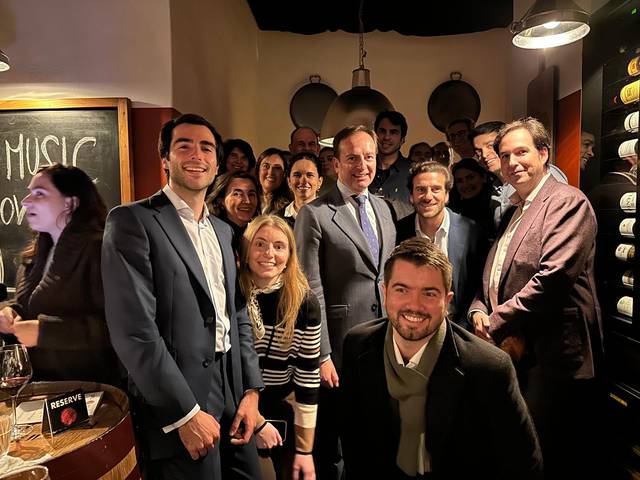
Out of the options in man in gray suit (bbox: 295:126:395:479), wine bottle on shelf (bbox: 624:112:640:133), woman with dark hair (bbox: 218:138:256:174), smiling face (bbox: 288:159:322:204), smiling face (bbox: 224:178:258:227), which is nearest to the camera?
man in gray suit (bbox: 295:126:395:479)

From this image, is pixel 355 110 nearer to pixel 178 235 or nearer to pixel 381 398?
pixel 178 235

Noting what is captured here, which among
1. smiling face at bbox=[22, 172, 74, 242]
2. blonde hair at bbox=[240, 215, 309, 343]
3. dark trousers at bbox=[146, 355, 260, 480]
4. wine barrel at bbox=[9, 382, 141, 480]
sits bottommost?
dark trousers at bbox=[146, 355, 260, 480]

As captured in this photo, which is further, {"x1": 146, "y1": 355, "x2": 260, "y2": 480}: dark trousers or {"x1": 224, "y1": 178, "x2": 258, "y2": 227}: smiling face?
{"x1": 224, "y1": 178, "x2": 258, "y2": 227}: smiling face

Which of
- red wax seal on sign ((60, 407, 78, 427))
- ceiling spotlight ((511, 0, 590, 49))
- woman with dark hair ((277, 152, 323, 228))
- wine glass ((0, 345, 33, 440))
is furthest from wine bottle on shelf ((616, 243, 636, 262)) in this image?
wine glass ((0, 345, 33, 440))

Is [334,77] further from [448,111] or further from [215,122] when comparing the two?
A: [215,122]

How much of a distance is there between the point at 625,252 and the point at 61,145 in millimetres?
3002

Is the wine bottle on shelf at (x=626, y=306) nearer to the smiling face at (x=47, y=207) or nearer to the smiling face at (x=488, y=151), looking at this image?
the smiling face at (x=488, y=151)

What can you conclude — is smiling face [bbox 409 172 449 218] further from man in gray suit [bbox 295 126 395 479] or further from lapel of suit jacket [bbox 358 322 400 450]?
lapel of suit jacket [bbox 358 322 400 450]

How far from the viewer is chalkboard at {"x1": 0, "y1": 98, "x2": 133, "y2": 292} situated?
242cm

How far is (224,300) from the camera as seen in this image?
64.9 inches

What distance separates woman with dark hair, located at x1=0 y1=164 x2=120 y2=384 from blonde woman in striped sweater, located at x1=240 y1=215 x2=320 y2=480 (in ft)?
1.85

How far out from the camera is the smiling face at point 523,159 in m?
1.99

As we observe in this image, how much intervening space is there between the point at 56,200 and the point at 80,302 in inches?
15.3

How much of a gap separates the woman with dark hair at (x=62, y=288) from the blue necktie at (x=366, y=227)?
3.68 ft
